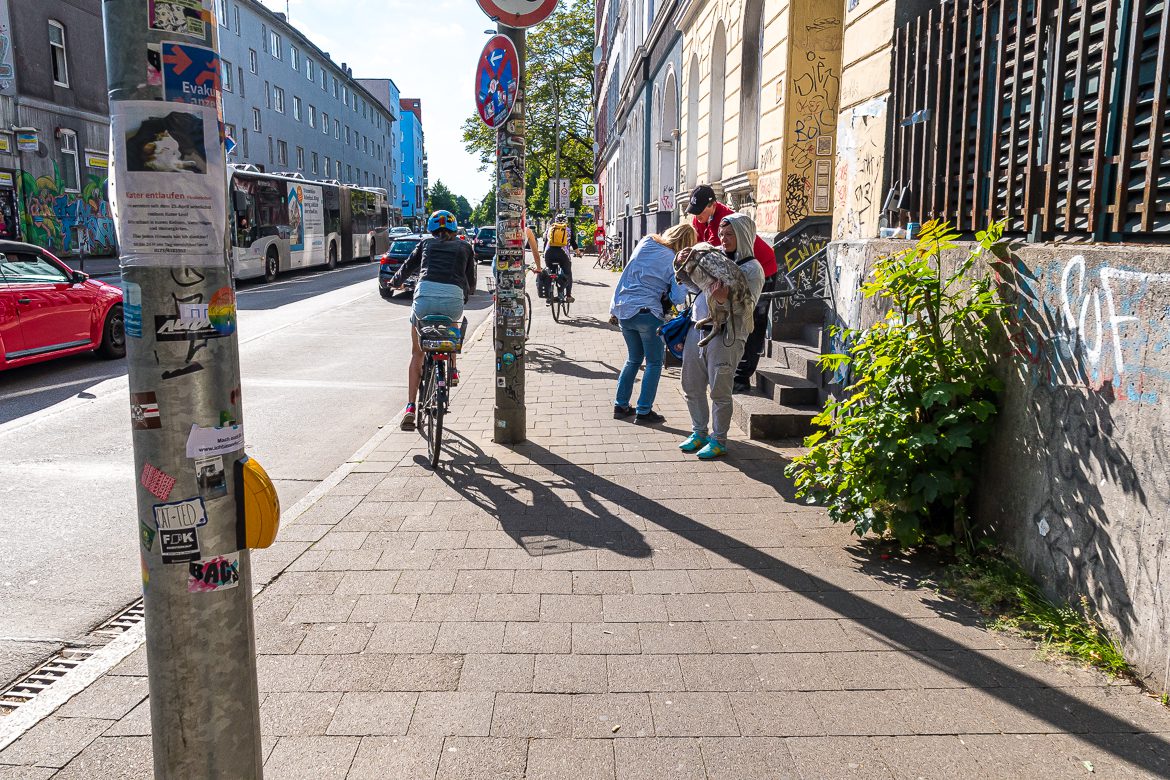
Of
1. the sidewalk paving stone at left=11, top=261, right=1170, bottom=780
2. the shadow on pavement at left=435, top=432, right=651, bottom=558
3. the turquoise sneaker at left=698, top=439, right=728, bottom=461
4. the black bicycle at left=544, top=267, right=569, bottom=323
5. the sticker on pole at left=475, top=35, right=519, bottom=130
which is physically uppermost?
the sticker on pole at left=475, top=35, right=519, bottom=130

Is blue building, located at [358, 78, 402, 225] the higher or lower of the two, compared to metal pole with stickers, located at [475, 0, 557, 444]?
higher

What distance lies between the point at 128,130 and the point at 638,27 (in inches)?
1096

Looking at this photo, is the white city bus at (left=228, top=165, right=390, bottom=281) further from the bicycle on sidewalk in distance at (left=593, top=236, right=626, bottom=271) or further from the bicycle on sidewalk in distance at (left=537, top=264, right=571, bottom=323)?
the bicycle on sidewalk in distance at (left=593, top=236, right=626, bottom=271)

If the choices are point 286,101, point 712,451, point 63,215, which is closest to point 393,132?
point 286,101

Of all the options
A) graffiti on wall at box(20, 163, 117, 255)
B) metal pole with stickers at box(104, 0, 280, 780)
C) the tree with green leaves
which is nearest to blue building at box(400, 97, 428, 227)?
the tree with green leaves

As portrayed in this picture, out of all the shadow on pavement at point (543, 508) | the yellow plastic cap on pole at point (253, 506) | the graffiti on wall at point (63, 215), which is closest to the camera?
the yellow plastic cap on pole at point (253, 506)

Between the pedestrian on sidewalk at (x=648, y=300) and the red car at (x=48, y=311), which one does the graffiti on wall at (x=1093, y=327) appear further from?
the red car at (x=48, y=311)

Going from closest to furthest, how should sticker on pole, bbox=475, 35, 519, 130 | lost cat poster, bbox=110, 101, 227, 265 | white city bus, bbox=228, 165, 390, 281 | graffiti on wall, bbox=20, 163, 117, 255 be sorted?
lost cat poster, bbox=110, 101, 227, 265
sticker on pole, bbox=475, 35, 519, 130
white city bus, bbox=228, 165, 390, 281
graffiti on wall, bbox=20, 163, 117, 255

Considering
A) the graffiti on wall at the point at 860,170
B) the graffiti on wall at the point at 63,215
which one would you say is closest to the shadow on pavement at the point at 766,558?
the graffiti on wall at the point at 860,170

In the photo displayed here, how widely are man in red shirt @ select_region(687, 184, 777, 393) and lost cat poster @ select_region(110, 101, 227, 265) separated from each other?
560 cm

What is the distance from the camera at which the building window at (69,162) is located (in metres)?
30.3

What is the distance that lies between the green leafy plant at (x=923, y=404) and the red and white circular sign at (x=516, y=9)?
342 centimetres

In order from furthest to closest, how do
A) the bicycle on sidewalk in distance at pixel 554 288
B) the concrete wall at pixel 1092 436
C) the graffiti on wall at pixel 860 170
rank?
the bicycle on sidewalk in distance at pixel 554 288 → the graffiti on wall at pixel 860 170 → the concrete wall at pixel 1092 436

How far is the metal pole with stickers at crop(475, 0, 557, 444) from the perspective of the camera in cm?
669
